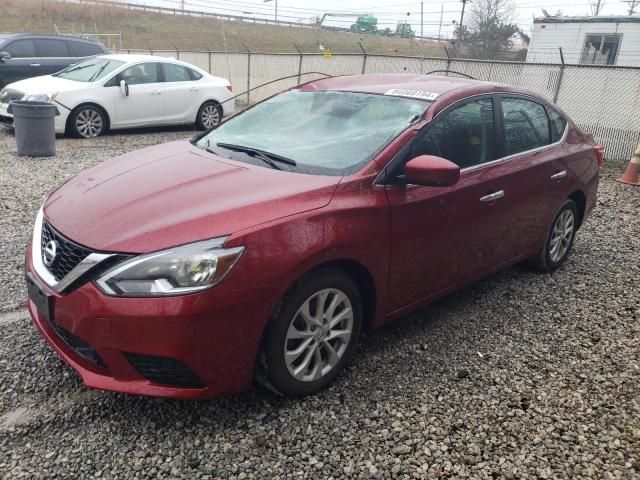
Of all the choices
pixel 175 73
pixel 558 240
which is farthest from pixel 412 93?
pixel 175 73

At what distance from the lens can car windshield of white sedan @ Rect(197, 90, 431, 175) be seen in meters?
3.15

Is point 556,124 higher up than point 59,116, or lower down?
higher up

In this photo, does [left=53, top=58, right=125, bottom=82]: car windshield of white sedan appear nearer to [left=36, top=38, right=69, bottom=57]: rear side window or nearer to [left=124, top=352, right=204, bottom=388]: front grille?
[left=36, top=38, right=69, bottom=57]: rear side window

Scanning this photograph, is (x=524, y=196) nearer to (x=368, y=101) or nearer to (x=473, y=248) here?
(x=473, y=248)

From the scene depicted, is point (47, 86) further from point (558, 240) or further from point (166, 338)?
point (166, 338)

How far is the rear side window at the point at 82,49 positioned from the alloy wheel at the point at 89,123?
147 inches

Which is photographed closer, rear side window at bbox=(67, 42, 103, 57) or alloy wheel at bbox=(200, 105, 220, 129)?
alloy wheel at bbox=(200, 105, 220, 129)

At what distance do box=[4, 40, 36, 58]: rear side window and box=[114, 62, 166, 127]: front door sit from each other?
3542mm

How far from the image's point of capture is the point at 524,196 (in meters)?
4.03

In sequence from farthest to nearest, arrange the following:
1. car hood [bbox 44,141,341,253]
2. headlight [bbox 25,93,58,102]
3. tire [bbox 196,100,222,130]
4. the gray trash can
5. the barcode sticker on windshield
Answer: tire [bbox 196,100,222,130], headlight [bbox 25,93,58,102], the gray trash can, the barcode sticker on windshield, car hood [bbox 44,141,341,253]

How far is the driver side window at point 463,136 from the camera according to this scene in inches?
131

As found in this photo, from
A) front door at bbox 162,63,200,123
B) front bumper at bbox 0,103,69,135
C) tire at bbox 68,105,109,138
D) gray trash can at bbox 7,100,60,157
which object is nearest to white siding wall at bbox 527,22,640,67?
front door at bbox 162,63,200,123

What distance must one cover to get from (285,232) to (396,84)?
180 cm

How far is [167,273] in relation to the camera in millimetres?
2336
